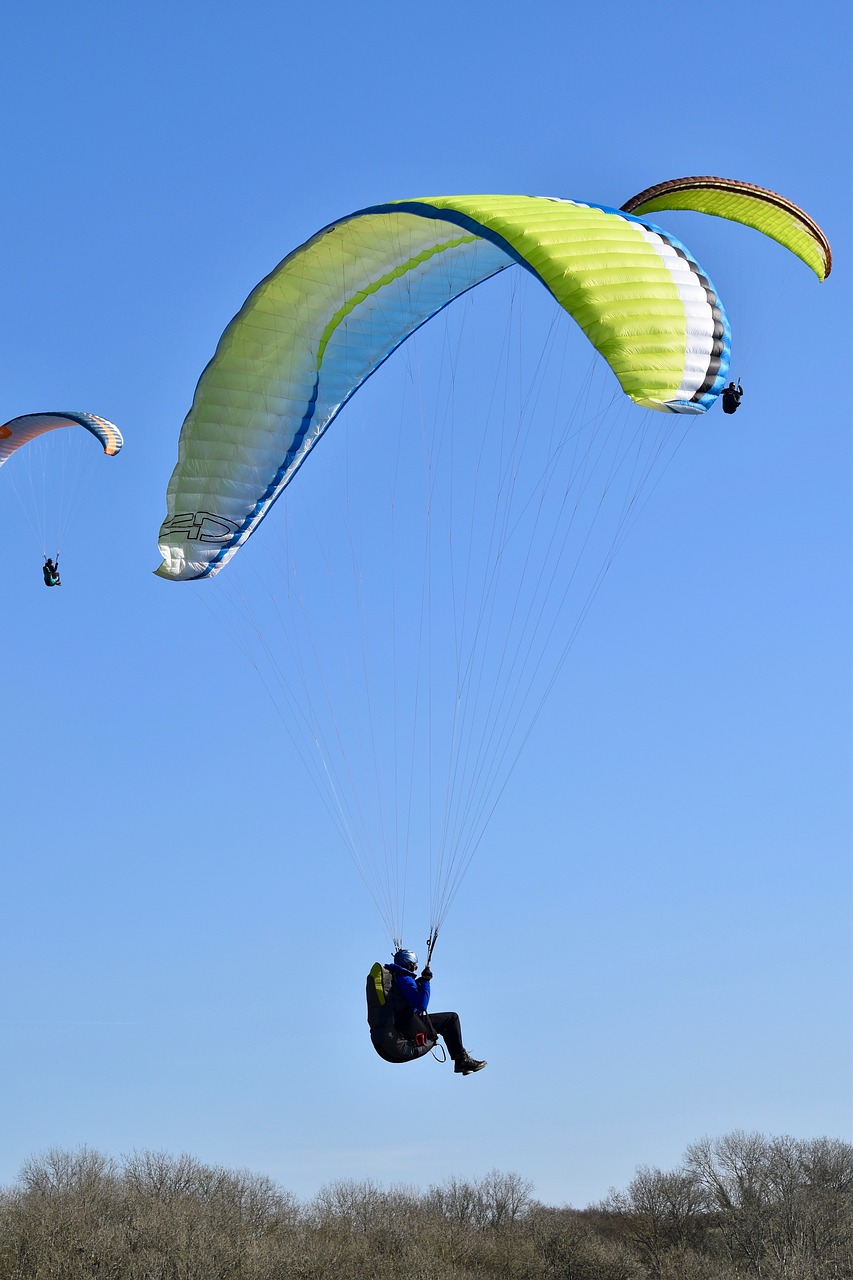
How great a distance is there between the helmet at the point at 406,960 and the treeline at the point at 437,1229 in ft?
96.5

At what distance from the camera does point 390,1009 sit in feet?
50.2

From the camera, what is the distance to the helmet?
1548 centimetres

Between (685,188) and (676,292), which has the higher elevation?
(685,188)

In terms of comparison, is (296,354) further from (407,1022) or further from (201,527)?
(407,1022)

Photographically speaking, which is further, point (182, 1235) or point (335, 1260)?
point (335, 1260)

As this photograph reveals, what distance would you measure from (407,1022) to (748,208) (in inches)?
322

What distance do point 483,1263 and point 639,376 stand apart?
144ft

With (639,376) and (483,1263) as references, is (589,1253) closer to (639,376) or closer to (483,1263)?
(483,1263)

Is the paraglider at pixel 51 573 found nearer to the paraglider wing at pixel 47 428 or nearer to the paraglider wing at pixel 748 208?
the paraglider wing at pixel 47 428

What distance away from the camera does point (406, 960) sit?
50.9ft

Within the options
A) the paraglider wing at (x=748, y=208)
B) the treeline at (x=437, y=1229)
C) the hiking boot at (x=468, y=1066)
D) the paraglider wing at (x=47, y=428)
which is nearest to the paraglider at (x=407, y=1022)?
the hiking boot at (x=468, y=1066)

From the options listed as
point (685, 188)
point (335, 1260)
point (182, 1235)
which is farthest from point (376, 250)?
point (335, 1260)

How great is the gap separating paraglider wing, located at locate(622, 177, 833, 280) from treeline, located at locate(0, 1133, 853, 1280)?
31976 mm

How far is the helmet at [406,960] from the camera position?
15.5 meters
